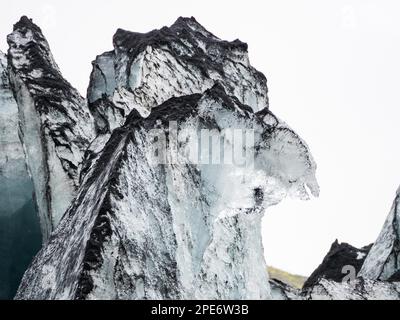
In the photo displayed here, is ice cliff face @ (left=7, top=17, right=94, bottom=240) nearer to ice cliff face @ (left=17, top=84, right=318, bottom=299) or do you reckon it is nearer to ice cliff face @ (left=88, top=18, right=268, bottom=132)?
ice cliff face @ (left=88, top=18, right=268, bottom=132)

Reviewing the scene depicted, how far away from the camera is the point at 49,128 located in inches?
811

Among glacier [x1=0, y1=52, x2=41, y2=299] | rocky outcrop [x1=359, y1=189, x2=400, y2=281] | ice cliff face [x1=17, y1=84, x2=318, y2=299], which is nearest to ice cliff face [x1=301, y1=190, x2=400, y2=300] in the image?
rocky outcrop [x1=359, y1=189, x2=400, y2=281]

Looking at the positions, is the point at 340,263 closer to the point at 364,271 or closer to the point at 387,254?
the point at 364,271

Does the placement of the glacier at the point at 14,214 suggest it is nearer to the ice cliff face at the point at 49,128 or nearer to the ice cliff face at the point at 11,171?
the ice cliff face at the point at 11,171

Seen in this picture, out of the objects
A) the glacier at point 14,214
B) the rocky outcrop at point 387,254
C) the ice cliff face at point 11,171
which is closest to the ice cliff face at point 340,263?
the rocky outcrop at point 387,254

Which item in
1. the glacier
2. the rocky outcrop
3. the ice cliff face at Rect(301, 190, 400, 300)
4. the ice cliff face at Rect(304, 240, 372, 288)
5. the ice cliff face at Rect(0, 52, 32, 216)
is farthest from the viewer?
the ice cliff face at Rect(304, 240, 372, 288)

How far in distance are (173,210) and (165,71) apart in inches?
298

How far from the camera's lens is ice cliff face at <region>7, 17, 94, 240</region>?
20031 millimetres

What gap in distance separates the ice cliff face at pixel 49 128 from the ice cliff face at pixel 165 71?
765mm

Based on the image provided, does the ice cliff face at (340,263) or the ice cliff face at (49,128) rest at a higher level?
the ice cliff face at (49,128)

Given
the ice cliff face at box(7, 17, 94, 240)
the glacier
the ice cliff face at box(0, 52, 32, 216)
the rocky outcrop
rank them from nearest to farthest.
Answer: the ice cliff face at box(7, 17, 94, 240) < the rocky outcrop < the glacier < the ice cliff face at box(0, 52, 32, 216)

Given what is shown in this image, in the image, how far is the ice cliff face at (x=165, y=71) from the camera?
2069 centimetres

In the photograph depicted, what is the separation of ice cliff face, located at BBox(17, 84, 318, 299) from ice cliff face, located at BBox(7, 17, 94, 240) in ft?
13.3
